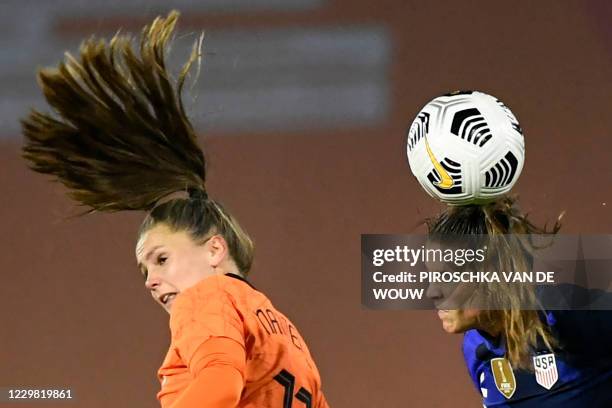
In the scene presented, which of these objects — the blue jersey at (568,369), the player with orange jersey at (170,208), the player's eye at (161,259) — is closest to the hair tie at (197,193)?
the player with orange jersey at (170,208)

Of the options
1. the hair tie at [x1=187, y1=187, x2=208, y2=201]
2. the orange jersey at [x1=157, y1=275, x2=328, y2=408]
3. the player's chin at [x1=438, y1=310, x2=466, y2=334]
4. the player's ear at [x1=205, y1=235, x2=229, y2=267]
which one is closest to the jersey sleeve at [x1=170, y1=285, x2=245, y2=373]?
the orange jersey at [x1=157, y1=275, x2=328, y2=408]

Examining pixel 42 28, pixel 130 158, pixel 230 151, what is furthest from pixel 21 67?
pixel 130 158

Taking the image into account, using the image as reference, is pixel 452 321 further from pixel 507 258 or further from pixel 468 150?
pixel 468 150

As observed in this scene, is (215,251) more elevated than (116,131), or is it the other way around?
(116,131)

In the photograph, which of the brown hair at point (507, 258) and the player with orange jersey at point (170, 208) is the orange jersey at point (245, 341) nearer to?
the player with orange jersey at point (170, 208)

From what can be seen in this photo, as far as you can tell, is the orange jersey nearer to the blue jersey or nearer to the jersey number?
the jersey number

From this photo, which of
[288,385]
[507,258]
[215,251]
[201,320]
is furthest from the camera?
[507,258]

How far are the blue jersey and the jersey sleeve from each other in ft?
1.63

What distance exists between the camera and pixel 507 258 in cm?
175

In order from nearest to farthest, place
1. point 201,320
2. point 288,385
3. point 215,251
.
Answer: point 201,320 < point 288,385 < point 215,251

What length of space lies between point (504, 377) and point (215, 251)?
0.50 meters

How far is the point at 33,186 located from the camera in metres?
2.80

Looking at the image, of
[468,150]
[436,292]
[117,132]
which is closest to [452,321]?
[436,292]

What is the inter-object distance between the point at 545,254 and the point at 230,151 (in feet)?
3.52
